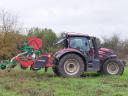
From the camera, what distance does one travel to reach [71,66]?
55.6 feet

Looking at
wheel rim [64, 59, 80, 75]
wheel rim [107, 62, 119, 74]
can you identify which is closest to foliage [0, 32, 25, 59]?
wheel rim [107, 62, 119, 74]

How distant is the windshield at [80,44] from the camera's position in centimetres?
1722

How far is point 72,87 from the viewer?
12234 mm

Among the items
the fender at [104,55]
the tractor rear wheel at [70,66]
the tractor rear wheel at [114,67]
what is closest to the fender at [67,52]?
the tractor rear wheel at [70,66]

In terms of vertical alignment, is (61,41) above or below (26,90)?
above

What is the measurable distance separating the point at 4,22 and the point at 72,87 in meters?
42.9

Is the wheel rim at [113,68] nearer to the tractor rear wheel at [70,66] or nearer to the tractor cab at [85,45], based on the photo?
the tractor cab at [85,45]

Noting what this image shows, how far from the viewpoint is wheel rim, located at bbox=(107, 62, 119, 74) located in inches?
697

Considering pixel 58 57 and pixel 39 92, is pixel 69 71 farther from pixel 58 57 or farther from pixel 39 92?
pixel 39 92

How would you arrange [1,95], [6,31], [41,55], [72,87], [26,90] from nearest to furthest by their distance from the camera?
[1,95] < [26,90] < [72,87] < [41,55] < [6,31]

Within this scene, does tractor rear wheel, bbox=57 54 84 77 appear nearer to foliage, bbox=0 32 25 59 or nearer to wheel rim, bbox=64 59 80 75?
wheel rim, bbox=64 59 80 75

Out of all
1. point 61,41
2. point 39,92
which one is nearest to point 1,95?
point 39,92

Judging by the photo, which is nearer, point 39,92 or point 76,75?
point 39,92

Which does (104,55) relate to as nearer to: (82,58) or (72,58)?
(82,58)
